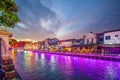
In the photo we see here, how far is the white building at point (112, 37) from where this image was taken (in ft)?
146

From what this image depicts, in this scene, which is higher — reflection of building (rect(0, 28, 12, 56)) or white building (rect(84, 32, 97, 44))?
white building (rect(84, 32, 97, 44))

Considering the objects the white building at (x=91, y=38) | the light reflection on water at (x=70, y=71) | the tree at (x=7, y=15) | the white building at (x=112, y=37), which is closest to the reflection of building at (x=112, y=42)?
the white building at (x=112, y=37)

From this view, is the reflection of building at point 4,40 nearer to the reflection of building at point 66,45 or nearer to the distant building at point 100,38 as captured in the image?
the distant building at point 100,38

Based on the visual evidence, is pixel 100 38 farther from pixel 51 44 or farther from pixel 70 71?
pixel 51 44

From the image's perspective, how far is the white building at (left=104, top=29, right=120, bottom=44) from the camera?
146ft

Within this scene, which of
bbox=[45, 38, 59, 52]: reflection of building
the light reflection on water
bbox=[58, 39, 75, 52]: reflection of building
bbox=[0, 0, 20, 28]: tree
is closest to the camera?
bbox=[0, 0, 20, 28]: tree

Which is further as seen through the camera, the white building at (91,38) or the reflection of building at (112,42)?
the white building at (91,38)

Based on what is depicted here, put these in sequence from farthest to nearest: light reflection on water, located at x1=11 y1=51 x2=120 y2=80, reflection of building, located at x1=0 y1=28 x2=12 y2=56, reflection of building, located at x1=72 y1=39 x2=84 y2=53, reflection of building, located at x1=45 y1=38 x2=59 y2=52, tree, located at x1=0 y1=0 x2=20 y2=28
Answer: reflection of building, located at x1=45 y1=38 x2=59 y2=52 → reflection of building, located at x1=72 y1=39 x2=84 y2=53 → light reflection on water, located at x1=11 y1=51 x2=120 y2=80 → reflection of building, located at x1=0 y1=28 x2=12 y2=56 → tree, located at x1=0 y1=0 x2=20 y2=28

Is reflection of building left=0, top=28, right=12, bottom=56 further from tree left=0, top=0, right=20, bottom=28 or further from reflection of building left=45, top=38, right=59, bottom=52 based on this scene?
reflection of building left=45, top=38, right=59, bottom=52

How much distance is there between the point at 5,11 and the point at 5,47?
928cm

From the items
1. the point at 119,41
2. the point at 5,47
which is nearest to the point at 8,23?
the point at 5,47

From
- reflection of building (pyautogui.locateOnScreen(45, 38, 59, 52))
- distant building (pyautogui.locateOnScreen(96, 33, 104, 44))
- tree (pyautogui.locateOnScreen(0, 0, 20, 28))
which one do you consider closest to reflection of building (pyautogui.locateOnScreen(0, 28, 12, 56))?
tree (pyautogui.locateOnScreen(0, 0, 20, 28))

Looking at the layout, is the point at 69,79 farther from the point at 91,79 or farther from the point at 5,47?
the point at 5,47

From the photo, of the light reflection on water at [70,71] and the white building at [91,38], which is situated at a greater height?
the white building at [91,38]
